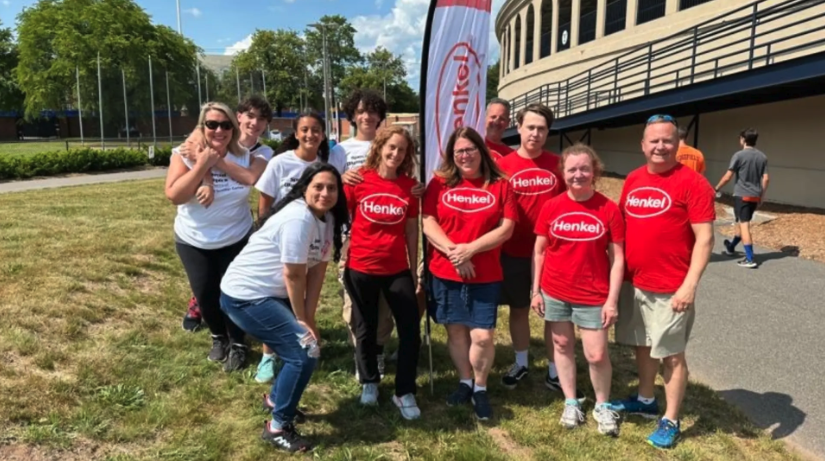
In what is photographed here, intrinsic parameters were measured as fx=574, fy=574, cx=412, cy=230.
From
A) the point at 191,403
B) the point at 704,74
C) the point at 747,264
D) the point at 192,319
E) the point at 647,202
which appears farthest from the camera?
the point at 704,74

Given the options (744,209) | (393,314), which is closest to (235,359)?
(393,314)

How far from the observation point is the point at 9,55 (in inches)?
2490

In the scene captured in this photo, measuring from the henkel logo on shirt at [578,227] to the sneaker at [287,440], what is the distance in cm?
187

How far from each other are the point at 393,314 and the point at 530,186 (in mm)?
1228

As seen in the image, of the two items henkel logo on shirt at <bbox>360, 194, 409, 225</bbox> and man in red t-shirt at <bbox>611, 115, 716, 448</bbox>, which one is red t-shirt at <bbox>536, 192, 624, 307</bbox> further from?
henkel logo on shirt at <bbox>360, 194, 409, 225</bbox>

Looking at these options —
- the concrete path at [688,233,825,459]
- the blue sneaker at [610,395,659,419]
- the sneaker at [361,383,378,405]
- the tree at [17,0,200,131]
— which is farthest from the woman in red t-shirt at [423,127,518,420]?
the tree at [17,0,200,131]

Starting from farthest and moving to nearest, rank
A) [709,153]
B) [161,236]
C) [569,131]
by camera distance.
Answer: [569,131] → [709,153] → [161,236]

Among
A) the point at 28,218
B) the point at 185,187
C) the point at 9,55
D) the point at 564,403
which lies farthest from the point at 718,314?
the point at 9,55

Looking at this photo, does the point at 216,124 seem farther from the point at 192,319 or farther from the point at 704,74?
the point at 704,74

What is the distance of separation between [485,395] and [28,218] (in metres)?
7.06

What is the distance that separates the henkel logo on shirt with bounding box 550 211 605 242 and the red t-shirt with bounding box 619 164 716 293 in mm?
191

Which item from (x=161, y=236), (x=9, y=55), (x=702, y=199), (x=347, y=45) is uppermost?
(x=347, y=45)

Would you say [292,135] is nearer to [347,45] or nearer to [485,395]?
[485,395]

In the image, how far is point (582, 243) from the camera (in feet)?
11.0
